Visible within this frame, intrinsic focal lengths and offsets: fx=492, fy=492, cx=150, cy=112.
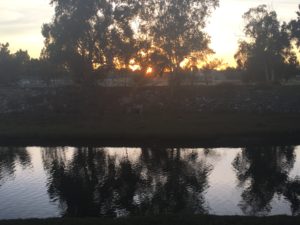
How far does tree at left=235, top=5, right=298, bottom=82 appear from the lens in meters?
124

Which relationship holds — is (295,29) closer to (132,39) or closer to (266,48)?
(266,48)

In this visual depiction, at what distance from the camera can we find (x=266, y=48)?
12488 cm

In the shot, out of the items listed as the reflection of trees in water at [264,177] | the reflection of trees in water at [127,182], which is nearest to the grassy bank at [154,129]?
the reflection of trees in water at [264,177]

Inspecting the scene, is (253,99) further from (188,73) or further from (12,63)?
(12,63)

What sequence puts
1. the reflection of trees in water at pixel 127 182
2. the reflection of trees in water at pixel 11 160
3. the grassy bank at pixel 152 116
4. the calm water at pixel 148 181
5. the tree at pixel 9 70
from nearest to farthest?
the calm water at pixel 148 181 → the reflection of trees in water at pixel 127 182 → the reflection of trees in water at pixel 11 160 → the grassy bank at pixel 152 116 → the tree at pixel 9 70

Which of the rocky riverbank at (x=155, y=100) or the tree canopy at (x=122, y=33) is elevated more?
the tree canopy at (x=122, y=33)

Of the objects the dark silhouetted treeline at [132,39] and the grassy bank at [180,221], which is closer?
the grassy bank at [180,221]

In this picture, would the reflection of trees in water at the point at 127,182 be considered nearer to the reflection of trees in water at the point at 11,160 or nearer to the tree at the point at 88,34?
the reflection of trees in water at the point at 11,160

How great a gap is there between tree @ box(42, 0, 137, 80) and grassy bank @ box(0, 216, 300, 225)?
3029 inches

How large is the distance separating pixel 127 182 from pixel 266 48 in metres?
84.4

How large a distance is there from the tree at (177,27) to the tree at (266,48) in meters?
24.3

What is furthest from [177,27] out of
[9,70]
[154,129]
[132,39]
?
[9,70]

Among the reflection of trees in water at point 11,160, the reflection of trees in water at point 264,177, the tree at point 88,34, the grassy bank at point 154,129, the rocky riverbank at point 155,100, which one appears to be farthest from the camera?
the tree at point 88,34

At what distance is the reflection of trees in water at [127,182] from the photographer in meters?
41.1
